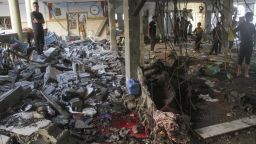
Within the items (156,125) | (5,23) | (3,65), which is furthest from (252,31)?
(5,23)

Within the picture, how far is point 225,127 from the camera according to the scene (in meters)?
5.50

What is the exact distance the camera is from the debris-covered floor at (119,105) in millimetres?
4889

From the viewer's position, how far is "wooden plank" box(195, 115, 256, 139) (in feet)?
17.3

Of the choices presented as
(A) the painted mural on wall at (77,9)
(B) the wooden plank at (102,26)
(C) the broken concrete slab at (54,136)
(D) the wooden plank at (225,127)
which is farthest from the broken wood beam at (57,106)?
(A) the painted mural on wall at (77,9)

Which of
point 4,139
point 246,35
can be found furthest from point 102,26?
point 4,139

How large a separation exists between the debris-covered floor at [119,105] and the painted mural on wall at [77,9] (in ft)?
44.1

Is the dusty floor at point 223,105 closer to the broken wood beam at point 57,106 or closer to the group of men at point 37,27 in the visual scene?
the broken wood beam at point 57,106

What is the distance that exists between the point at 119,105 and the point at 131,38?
6.23ft

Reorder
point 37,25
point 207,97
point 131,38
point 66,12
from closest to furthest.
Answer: point 207,97 → point 131,38 → point 37,25 → point 66,12

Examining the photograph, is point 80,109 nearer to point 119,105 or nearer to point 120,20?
point 119,105

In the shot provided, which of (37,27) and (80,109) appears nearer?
(80,109)

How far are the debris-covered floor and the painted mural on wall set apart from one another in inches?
529

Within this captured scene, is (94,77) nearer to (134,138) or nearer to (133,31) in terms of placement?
(133,31)

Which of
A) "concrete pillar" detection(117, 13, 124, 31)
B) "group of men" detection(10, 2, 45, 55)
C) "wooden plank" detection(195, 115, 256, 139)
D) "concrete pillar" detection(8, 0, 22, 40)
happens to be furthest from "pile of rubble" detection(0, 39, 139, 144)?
"concrete pillar" detection(117, 13, 124, 31)
